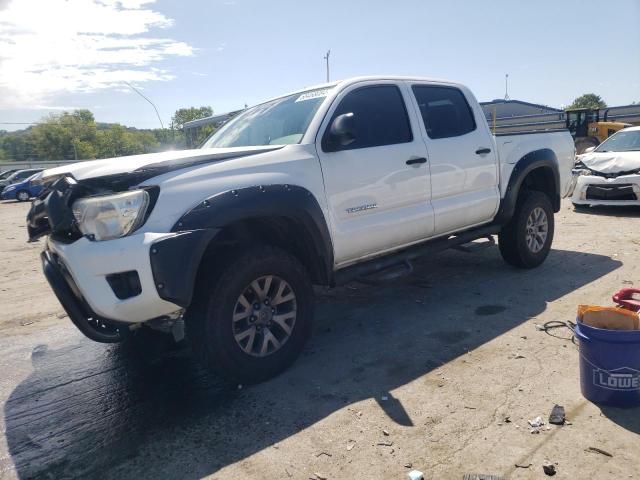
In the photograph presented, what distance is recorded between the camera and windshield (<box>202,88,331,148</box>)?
3.81 meters

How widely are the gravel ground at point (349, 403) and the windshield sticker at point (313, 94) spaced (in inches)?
78.6

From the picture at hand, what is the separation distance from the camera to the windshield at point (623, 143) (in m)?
9.31

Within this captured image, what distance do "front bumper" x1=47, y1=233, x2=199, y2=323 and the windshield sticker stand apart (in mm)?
1843

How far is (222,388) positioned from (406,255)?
192cm

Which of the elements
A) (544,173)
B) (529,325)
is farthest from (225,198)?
(544,173)

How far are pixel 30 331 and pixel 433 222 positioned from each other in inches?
158

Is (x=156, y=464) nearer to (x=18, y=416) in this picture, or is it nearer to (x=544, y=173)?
(x=18, y=416)

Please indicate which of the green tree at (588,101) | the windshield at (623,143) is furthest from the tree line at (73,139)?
the windshield at (623,143)

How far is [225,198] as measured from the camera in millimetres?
2996

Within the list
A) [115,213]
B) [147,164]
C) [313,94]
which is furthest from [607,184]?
[115,213]

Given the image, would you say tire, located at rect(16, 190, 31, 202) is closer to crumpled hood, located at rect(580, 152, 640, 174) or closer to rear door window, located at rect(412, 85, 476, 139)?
crumpled hood, located at rect(580, 152, 640, 174)

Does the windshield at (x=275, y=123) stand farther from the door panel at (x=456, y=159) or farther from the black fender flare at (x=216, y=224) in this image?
the door panel at (x=456, y=159)

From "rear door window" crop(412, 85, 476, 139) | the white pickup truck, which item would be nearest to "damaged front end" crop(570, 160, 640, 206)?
"rear door window" crop(412, 85, 476, 139)

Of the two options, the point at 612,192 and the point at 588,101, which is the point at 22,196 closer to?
the point at 612,192
